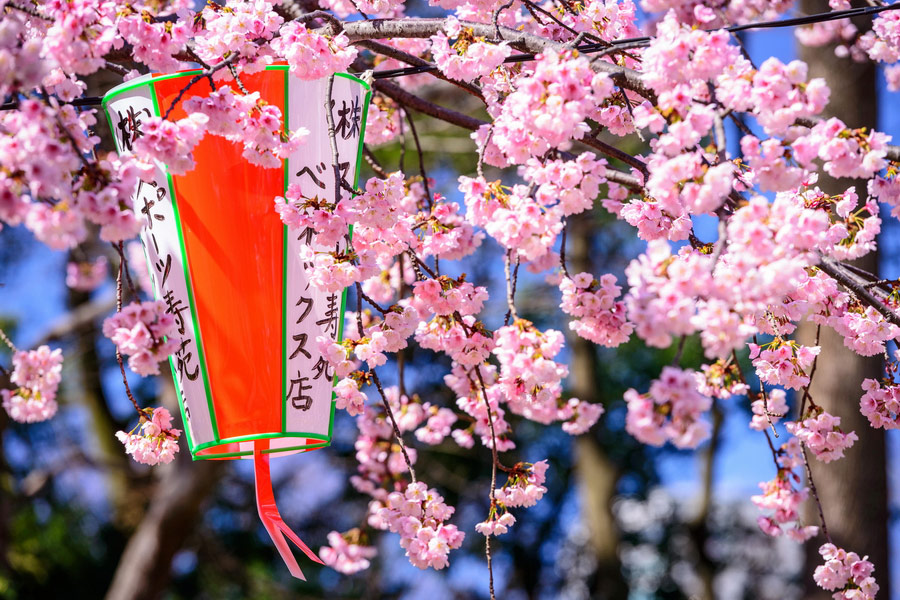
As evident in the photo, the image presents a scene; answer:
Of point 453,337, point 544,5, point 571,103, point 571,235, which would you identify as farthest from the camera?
point 571,235

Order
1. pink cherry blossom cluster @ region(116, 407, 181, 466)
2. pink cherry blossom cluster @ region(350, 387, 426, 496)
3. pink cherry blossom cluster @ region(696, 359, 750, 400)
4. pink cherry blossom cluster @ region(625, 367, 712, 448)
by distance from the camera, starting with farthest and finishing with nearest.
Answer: pink cherry blossom cluster @ region(350, 387, 426, 496) → pink cherry blossom cluster @ region(696, 359, 750, 400) → pink cherry blossom cluster @ region(116, 407, 181, 466) → pink cherry blossom cluster @ region(625, 367, 712, 448)

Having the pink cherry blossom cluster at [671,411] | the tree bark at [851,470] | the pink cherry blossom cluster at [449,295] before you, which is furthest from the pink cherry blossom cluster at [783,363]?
the tree bark at [851,470]

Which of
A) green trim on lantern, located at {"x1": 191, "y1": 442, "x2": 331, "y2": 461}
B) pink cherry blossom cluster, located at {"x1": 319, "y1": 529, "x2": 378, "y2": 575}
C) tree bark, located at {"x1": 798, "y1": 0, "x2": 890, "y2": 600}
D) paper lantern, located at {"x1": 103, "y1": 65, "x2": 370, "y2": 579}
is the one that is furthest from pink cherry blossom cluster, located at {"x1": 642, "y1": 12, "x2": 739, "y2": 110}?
tree bark, located at {"x1": 798, "y1": 0, "x2": 890, "y2": 600}

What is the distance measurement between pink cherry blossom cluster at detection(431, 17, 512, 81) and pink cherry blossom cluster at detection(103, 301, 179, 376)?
25.2 inches

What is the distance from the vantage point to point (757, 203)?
98cm

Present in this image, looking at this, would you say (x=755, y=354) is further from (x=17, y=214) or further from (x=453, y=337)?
(x=17, y=214)

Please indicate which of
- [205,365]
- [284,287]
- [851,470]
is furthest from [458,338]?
[851,470]

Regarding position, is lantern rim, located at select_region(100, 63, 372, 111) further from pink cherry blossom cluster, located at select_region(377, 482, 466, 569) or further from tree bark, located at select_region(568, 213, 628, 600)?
tree bark, located at select_region(568, 213, 628, 600)

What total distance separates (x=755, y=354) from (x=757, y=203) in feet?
2.68

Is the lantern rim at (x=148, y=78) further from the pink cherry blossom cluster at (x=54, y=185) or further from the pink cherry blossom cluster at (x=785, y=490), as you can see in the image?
the pink cherry blossom cluster at (x=785, y=490)

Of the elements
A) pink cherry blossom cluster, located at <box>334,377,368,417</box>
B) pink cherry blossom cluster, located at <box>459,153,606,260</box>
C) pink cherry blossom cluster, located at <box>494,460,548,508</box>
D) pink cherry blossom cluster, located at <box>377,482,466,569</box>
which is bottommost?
pink cherry blossom cluster, located at <box>377,482,466,569</box>

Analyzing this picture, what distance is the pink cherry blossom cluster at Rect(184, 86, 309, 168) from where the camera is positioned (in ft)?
3.87

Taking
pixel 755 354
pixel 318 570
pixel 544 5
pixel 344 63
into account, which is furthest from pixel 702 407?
pixel 318 570

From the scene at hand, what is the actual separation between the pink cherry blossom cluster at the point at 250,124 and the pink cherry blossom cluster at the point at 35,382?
0.49 m
